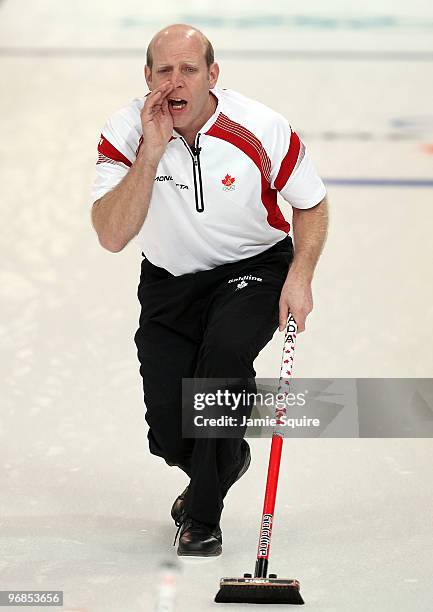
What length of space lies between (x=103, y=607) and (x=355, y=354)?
2.06 meters

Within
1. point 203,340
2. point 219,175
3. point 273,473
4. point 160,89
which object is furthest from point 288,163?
point 273,473

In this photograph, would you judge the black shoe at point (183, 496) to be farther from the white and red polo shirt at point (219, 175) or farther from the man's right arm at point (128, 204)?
the man's right arm at point (128, 204)

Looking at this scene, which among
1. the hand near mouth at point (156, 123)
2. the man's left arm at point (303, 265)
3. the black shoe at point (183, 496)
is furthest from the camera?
the black shoe at point (183, 496)

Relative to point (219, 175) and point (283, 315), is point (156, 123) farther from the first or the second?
point (283, 315)

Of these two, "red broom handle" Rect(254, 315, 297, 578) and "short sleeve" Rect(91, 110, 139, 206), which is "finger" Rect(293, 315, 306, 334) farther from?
"short sleeve" Rect(91, 110, 139, 206)

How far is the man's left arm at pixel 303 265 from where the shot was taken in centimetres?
329

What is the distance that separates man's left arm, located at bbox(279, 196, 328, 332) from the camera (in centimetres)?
329

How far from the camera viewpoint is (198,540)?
3.26 metres

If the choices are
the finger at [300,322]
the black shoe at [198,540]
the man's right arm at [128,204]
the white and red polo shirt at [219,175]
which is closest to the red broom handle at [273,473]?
the finger at [300,322]

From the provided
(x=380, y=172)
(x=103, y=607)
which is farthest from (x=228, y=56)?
(x=103, y=607)

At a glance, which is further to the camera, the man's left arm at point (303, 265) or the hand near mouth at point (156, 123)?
the man's left arm at point (303, 265)

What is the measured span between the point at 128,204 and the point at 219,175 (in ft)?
0.90

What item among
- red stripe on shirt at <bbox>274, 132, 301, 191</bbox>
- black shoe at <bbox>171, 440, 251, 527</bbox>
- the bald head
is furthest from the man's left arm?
the bald head

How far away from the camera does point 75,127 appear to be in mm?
7340
